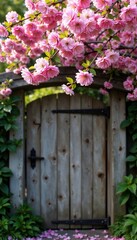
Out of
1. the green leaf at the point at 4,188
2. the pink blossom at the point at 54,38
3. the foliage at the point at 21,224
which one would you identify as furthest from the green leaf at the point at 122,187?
the pink blossom at the point at 54,38

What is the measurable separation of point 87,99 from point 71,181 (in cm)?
96

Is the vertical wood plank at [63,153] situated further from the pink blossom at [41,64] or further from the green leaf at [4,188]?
the pink blossom at [41,64]

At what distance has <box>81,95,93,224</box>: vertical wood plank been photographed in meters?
5.25

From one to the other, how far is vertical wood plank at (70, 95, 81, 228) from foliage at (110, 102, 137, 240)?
51 centimetres

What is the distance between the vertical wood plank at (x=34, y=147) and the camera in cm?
525

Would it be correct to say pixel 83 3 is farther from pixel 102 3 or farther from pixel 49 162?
pixel 49 162

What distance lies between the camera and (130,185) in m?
4.79

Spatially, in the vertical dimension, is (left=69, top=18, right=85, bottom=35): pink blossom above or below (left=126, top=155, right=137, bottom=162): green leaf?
above

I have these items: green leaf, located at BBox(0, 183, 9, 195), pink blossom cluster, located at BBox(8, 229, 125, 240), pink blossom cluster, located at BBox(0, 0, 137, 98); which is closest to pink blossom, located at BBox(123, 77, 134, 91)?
pink blossom cluster, located at BBox(0, 0, 137, 98)

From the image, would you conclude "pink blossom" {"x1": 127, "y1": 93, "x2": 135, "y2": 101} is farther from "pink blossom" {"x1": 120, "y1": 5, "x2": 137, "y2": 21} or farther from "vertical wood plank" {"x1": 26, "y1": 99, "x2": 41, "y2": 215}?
"pink blossom" {"x1": 120, "y1": 5, "x2": 137, "y2": 21}

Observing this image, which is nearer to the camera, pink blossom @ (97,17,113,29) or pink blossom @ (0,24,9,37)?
pink blossom @ (97,17,113,29)

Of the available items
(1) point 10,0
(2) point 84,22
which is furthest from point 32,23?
(1) point 10,0

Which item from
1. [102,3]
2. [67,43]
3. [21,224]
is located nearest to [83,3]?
[102,3]

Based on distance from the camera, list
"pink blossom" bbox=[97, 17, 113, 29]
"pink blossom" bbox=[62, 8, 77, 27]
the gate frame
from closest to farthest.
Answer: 1. "pink blossom" bbox=[62, 8, 77, 27]
2. "pink blossom" bbox=[97, 17, 113, 29]
3. the gate frame
